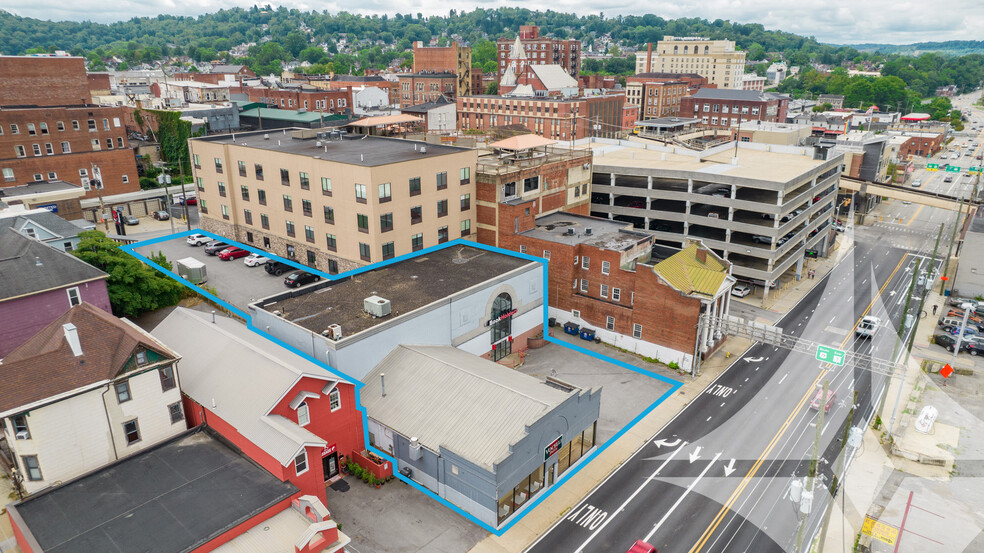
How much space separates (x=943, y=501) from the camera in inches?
1524

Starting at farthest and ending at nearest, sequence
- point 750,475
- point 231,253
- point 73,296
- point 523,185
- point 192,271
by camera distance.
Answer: point 231,253
point 523,185
point 192,271
point 73,296
point 750,475

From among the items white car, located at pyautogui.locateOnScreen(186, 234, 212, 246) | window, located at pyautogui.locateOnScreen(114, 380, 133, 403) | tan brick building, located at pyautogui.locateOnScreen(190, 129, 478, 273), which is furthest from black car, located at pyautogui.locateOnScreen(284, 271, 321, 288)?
window, located at pyautogui.locateOnScreen(114, 380, 133, 403)

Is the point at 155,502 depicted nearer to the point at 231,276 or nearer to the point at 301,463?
the point at 301,463

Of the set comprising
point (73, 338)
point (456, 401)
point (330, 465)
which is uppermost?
point (73, 338)

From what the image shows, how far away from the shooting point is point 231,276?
68375 millimetres

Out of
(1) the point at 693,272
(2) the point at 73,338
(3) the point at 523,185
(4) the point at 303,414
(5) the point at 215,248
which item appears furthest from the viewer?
(5) the point at 215,248

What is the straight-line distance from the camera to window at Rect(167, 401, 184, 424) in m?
36.4

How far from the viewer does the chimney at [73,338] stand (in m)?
32.8

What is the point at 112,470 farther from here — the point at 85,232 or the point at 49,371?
the point at 85,232

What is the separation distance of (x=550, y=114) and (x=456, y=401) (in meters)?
126

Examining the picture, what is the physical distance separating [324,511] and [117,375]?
48.3 feet

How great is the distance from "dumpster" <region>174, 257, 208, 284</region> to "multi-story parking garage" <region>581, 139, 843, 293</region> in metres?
49.2

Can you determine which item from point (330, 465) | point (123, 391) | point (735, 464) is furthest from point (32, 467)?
A: point (735, 464)

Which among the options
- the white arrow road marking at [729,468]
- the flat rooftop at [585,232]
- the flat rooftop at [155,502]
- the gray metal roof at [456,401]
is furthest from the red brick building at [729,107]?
the flat rooftop at [155,502]
